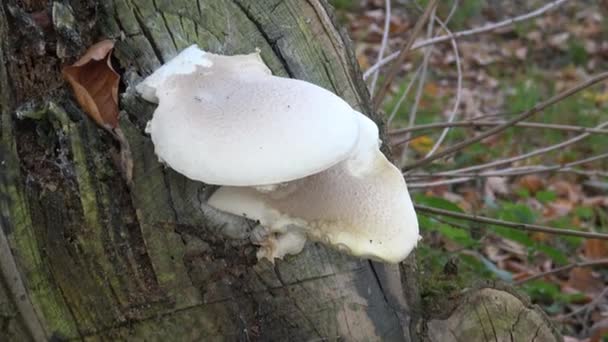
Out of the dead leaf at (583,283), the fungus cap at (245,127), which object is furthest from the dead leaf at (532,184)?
the fungus cap at (245,127)

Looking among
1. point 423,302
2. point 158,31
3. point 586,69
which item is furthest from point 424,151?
Answer: point 158,31

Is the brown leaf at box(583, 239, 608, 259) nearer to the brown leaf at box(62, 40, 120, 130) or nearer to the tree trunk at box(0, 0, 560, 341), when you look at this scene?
the tree trunk at box(0, 0, 560, 341)

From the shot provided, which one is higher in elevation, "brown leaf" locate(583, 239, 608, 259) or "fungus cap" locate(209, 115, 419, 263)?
"fungus cap" locate(209, 115, 419, 263)

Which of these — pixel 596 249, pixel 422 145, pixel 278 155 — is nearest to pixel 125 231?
pixel 278 155

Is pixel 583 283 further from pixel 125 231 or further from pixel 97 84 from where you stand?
pixel 97 84

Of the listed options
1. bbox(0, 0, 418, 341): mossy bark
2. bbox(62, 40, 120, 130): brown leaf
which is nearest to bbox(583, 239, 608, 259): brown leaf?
bbox(0, 0, 418, 341): mossy bark

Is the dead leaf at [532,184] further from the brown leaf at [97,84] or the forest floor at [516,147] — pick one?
the brown leaf at [97,84]

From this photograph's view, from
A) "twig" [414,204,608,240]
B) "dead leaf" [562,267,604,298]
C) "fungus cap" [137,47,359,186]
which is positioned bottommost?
"dead leaf" [562,267,604,298]
